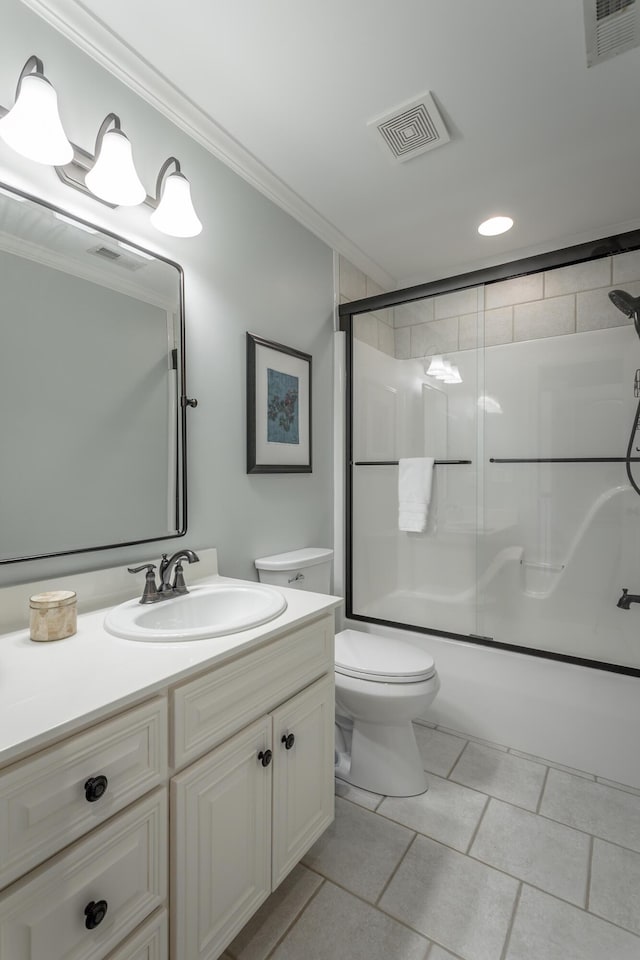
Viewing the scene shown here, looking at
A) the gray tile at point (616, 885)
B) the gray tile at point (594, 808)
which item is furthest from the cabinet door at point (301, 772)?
the gray tile at point (594, 808)

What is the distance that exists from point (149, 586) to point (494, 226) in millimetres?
2234

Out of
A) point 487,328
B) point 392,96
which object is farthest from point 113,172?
point 487,328

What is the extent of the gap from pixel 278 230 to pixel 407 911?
2384 millimetres

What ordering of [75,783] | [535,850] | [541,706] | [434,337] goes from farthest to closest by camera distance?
1. [434,337]
2. [541,706]
3. [535,850]
4. [75,783]

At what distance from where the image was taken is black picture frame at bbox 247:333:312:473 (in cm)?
184

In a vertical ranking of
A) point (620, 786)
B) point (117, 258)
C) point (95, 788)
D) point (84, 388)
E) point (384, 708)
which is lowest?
point (620, 786)

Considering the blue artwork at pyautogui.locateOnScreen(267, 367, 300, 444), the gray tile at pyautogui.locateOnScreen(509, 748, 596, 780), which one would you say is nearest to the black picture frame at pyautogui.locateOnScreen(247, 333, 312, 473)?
the blue artwork at pyautogui.locateOnScreen(267, 367, 300, 444)

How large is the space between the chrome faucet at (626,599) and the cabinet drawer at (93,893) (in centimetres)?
179

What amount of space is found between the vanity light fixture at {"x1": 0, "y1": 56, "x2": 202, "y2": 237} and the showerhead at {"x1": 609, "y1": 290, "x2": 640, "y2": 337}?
63.3 inches

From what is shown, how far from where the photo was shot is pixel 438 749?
203cm

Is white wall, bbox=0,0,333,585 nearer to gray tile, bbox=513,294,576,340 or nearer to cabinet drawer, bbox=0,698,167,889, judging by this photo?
cabinet drawer, bbox=0,698,167,889

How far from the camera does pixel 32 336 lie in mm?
1178

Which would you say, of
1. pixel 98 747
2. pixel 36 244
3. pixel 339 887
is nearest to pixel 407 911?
pixel 339 887

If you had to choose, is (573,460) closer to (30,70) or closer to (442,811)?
(442,811)
